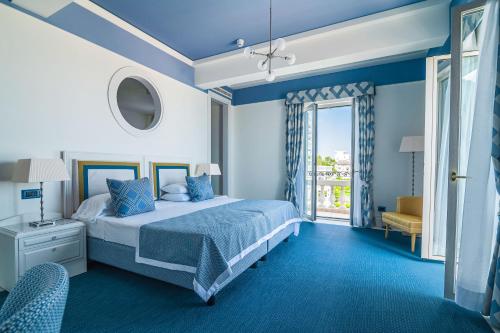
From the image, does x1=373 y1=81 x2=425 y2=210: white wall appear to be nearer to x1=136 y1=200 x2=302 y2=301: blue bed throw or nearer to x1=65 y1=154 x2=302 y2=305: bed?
x1=65 y1=154 x2=302 y2=305: bed

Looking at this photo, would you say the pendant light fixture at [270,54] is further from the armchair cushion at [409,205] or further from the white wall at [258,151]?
the armchair cushion at [409,205]

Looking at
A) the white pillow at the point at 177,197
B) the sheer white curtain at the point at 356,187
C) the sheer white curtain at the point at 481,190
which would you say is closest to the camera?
the sheer white curtain at the point at 481,190

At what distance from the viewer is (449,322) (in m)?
1.68

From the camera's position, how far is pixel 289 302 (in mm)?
1906

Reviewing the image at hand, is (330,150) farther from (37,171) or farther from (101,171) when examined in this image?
(37,171)

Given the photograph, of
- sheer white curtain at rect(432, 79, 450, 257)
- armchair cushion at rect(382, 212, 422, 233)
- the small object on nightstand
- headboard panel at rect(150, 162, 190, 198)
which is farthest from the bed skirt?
sheer white curtain at rect(432, 79, 450, 257)

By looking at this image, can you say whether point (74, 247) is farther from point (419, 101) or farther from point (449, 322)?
point (419, 101)

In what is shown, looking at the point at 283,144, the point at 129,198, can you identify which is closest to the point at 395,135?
the point at 283,144

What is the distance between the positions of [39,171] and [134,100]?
3.75m

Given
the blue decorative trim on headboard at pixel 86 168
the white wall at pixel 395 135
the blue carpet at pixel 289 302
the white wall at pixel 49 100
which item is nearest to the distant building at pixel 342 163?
the white wall at pixel 395 135

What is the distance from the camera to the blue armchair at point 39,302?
0.56 metres

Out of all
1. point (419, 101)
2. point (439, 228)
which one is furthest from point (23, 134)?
point (419, 101)

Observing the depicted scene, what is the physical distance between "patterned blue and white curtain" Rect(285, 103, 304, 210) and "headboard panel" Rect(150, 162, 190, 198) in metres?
2.01

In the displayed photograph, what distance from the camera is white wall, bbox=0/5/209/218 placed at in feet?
7.06
